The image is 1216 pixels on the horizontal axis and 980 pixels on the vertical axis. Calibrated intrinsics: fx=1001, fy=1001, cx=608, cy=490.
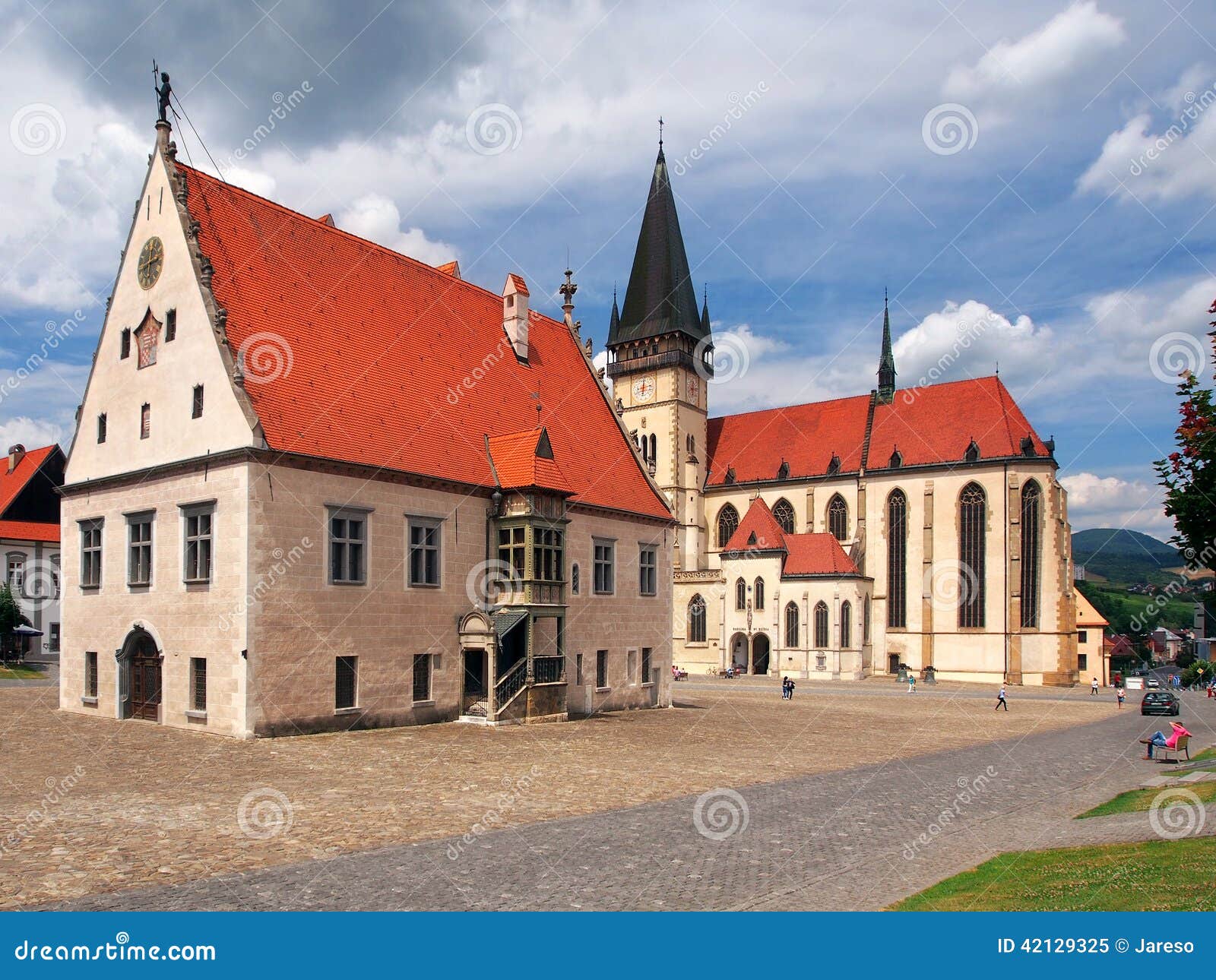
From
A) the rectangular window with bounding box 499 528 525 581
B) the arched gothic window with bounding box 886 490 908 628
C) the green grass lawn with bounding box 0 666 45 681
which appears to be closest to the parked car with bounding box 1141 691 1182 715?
the rectangular window with bounding box 499 528 525 581

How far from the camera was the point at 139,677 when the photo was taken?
26.5 m

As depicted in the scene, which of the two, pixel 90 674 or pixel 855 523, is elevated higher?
pixel 855 523

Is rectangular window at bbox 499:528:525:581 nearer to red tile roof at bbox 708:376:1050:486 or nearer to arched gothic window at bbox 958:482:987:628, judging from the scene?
arched gothic window at bbox 958:482:987:628

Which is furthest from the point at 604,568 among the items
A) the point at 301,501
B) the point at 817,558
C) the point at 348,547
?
the point at 817,558

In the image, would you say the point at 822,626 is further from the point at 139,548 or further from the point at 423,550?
the point at 139,548

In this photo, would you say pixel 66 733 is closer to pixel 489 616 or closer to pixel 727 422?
pixel 489 616

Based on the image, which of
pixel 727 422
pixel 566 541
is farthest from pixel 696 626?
pixel 566 541

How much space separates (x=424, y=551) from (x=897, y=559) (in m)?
55.9

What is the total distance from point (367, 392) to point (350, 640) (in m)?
6.94

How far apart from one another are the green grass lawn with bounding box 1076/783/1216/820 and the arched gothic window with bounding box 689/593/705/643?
2386 inches

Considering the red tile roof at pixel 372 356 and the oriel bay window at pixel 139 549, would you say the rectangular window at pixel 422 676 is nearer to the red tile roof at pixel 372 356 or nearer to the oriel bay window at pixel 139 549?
the red tile roof at pixel 372 356

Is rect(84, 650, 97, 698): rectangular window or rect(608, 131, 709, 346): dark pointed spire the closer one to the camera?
rect(84, 650, 97, 698): rectangular window

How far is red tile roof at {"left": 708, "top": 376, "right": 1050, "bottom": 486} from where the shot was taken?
74500mm

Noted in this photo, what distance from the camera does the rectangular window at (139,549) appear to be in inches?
1053
